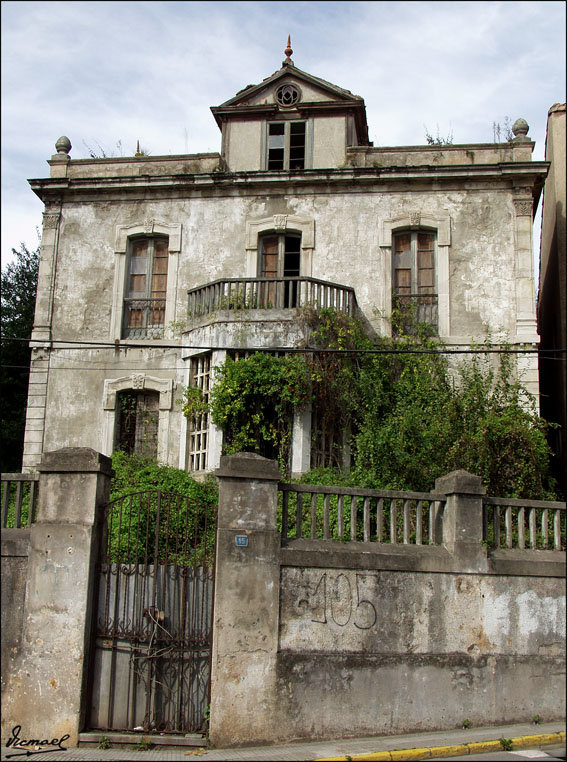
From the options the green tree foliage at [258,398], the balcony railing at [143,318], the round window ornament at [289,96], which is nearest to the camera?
the green tree foliage at [258,398]

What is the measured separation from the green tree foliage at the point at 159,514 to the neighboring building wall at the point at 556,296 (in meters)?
8.36

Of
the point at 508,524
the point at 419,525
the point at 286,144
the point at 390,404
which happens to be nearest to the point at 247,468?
the point at 419,525

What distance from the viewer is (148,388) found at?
1778 cm

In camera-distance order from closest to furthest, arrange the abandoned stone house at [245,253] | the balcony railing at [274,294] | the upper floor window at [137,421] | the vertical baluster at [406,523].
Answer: the vertical baluster at [406,523] → the balcony railing at [274,294] → the abandoned stone house at [245,253] → the upper floor window at [137,421]

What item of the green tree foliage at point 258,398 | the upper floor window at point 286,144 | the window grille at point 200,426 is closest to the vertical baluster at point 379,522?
the green tree foliage at point 258,398

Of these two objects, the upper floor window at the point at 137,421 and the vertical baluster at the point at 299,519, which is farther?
the upper floor window at the point at 137,421

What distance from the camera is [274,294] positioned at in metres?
16.6

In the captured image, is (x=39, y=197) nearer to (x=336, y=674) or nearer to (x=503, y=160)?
(x=503, y=160)

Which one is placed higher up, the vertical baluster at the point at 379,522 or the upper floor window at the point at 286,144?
the upper floor window at the point at 286,144

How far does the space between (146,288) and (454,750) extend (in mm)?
13298

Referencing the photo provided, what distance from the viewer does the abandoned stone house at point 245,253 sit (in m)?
17.3

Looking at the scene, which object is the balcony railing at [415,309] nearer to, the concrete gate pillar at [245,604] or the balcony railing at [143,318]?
the balcony railing at [143,318]

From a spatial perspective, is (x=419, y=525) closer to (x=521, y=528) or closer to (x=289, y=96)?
(x=521, y=528)

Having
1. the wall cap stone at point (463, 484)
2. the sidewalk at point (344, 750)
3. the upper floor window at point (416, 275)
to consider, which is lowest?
the sidewalk at point (344, 750)
